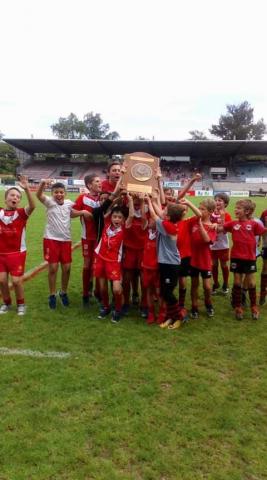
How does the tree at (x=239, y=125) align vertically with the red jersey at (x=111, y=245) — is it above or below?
above

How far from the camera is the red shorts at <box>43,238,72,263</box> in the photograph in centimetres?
579

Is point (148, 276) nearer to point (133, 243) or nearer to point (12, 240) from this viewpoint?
point (133, 243)

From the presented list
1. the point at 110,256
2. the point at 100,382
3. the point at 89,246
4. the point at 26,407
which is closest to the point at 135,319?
the point at 110,256

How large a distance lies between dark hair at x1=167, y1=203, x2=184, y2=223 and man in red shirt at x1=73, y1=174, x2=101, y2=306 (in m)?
1.30

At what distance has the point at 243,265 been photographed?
5699 millimetres

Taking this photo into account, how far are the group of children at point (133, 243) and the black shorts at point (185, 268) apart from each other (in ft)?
0.05

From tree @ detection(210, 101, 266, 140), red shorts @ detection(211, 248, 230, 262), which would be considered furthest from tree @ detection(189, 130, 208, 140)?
red shorts @ detection(211, 248, 230, 262)

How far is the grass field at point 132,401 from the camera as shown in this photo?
2.74m

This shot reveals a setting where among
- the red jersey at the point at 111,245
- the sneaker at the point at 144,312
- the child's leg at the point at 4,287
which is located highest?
the red jersey at the point at 111,245

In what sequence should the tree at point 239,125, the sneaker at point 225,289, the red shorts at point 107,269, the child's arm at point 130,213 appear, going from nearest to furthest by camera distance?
1. the child's arm at point 130,213
2. the red shorts at point 107,269
3. the sneaker at point 225,289
4. the tree at point 239,125

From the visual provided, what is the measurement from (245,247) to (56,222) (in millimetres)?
2729

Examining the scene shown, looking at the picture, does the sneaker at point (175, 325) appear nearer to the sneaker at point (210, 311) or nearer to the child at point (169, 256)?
the child at point (169, 256)

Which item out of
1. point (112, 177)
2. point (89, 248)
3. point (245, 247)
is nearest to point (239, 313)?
point (245, 247)

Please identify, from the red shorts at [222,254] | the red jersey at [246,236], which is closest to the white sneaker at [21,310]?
the red jersey at [246,236]
